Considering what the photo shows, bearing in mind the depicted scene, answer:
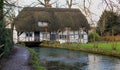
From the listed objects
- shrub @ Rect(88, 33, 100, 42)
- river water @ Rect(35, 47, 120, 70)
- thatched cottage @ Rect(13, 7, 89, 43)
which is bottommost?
river water @ Rect(35, 47, 120, 70)

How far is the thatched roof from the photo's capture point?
65.8m

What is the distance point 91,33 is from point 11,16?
43199mm

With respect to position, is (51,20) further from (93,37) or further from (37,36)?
(93,37)

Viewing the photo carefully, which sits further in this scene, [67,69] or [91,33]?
[91,33]

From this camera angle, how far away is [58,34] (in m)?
65.6

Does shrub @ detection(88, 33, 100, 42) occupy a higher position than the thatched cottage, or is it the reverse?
the thatched cottage

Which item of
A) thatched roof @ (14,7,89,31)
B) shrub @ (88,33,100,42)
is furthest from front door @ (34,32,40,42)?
shrub @ (88,33,100,42)

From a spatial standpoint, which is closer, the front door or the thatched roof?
the front door

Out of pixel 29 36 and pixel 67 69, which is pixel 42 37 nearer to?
pixel 29 36

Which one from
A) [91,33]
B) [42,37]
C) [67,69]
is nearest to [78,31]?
[91,33]

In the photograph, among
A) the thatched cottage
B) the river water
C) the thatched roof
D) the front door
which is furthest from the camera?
the thatched roof

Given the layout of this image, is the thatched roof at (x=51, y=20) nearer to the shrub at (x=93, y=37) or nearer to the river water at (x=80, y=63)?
the shrub at (x=93, y=37)

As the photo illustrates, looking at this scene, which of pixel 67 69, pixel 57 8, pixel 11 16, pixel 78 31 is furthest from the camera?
pixel 57 8

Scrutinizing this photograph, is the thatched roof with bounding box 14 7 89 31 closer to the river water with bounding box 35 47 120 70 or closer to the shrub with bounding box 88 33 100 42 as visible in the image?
the shrub with bounding box 88 33 100 42
